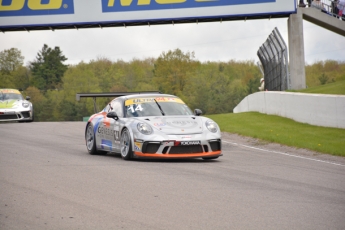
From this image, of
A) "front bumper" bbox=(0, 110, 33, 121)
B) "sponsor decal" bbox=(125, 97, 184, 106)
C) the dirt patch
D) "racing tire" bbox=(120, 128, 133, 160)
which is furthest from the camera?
"front bumper" bbox=(0, 110, 33, 121)

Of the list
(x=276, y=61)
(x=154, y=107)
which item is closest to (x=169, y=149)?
(x=154, y=107)

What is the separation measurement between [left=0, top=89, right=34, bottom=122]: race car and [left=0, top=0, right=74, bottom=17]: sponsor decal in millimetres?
8757

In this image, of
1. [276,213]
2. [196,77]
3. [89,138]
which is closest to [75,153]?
[89,138]

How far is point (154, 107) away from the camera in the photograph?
12977 millimetres

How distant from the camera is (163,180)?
905 centimetres

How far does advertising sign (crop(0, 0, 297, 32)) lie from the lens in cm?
3378

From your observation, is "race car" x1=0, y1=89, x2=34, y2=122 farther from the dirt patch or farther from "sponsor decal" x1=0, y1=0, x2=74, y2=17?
the dirt patch

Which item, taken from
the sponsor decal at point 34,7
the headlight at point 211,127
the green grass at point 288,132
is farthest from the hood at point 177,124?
the sponsor decal at point 34,7

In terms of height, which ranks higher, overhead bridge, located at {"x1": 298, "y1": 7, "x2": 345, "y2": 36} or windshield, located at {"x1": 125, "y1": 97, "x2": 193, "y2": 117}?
overhead bridge, located at {"x1": 298, "y1": 7, "x2": 345, "y2": 36}

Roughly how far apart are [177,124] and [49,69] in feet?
378

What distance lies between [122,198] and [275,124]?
48.3 feet

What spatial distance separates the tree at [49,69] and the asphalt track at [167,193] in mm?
113280

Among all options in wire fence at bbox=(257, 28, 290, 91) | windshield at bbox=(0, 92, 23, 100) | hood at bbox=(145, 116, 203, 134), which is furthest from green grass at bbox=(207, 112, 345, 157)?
windshield at bbox=(0, 92, 23, 100)

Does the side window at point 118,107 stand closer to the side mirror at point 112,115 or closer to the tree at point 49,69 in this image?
the side mirror at point 112,115
